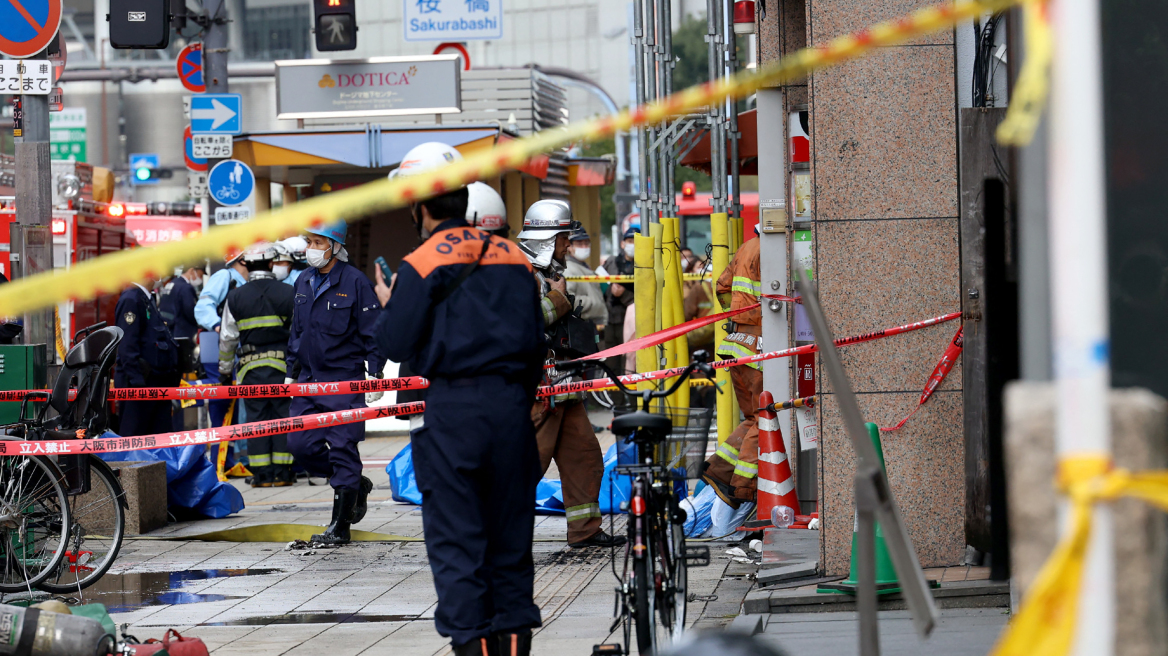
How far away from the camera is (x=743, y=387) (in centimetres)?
888

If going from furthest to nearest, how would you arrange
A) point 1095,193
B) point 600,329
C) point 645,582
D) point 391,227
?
1. point 391,227
2. point 600,329
3. point 645,582
4. point 1095,193

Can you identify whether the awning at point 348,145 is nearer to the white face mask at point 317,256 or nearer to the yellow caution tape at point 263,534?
the white face mask at point 317,256

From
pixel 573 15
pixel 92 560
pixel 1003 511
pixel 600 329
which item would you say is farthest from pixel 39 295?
pixel 573 15

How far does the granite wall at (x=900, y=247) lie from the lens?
21.0 feet

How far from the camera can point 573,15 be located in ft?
220

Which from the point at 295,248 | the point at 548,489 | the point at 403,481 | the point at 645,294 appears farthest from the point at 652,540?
the point at 295,248

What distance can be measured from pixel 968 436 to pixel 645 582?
2057 millimetres

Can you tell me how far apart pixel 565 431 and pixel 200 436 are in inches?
83.9

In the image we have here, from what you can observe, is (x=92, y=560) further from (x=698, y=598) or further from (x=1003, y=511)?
(x=1003, y=511)

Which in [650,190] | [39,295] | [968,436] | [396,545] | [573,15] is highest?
[573,15]

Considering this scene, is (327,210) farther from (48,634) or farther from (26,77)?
(26,77)

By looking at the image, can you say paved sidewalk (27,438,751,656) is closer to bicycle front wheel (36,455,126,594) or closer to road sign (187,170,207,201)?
bicycle front wheel (36,455,126,594)

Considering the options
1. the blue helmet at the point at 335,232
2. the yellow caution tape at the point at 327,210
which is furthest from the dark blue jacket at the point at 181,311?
the yellow caution tape at the point at 327,210

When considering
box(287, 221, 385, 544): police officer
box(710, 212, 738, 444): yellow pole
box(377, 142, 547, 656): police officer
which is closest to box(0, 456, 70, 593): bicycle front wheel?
box(287, 221, 385, 544): police officer
